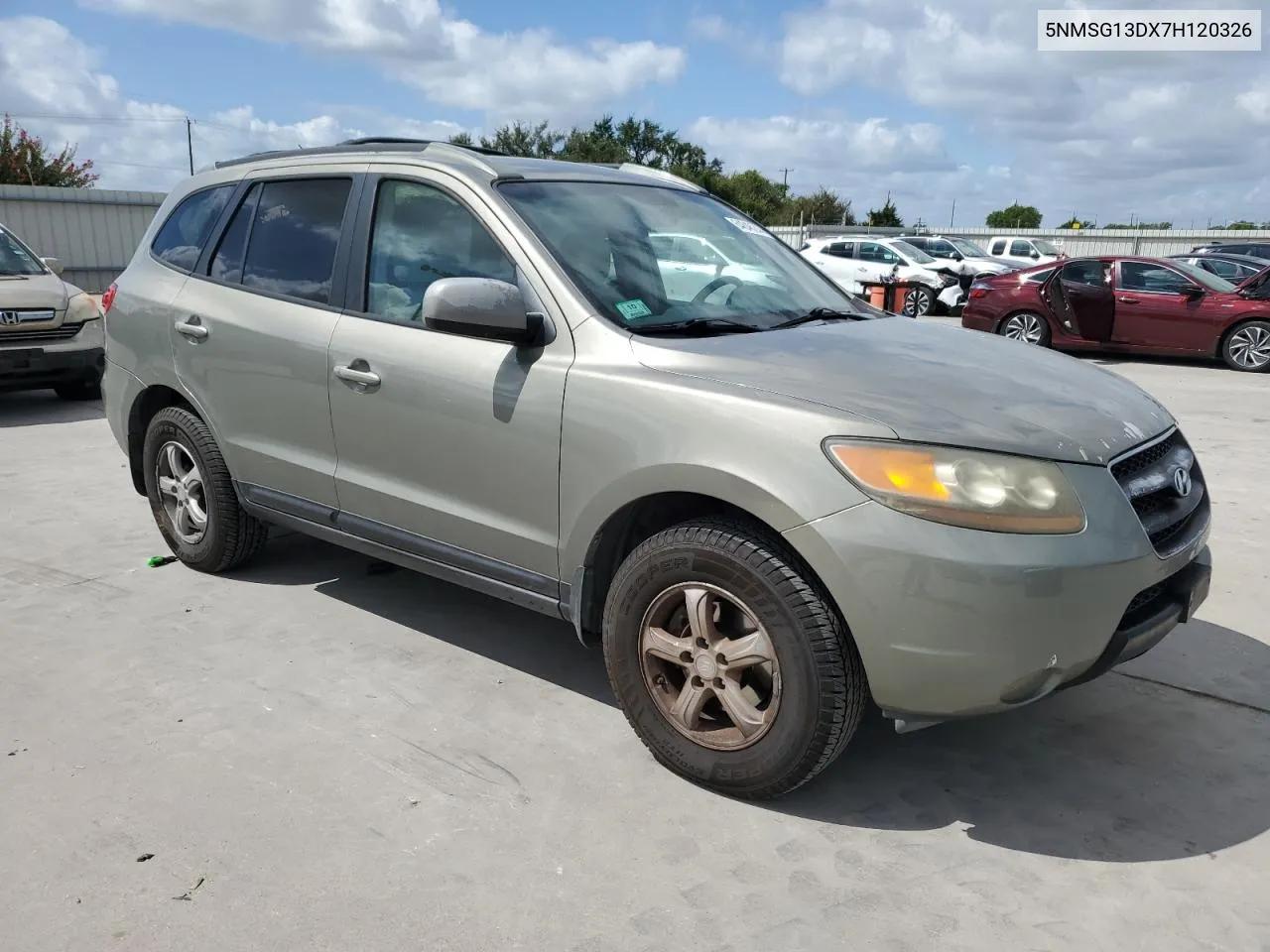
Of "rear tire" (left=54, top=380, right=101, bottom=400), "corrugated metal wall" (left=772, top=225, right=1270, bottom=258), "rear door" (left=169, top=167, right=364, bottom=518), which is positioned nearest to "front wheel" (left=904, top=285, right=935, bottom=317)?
"corrugated metal wall" (left=772, top=225, right=1270, bottom=258)

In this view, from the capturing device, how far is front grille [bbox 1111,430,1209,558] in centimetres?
282

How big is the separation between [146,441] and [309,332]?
144 cm

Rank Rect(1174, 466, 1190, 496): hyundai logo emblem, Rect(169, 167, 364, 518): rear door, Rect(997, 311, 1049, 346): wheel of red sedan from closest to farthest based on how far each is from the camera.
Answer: Rect(1174, 466, 1190, 496): hyundai logo emblem
Rect(169, 167, 364, 518): rear door
Rect(997, 311, 1049, 346): wheel of red sedan

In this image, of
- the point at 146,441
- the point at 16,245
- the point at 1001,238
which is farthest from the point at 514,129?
the point at 146,441

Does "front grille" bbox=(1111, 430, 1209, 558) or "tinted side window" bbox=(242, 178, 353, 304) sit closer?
"front grille" bbox=(1111, 430, 1209, 558)

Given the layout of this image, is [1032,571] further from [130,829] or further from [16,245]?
[16,245]

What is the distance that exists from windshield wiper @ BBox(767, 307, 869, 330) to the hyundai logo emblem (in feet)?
4.01

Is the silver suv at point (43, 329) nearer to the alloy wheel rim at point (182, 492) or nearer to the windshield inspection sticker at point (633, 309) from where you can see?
the alloy wheel rim at point (182, 492)

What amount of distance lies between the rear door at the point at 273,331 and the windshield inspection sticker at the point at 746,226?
150cm

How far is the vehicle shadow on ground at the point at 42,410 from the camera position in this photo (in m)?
8.98

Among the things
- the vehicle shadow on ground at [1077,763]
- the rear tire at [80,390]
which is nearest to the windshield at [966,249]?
the rear tire at [80,390]

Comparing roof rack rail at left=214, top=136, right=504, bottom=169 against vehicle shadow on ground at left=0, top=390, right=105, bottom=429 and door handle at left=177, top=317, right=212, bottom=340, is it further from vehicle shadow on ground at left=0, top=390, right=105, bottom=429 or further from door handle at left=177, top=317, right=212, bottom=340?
vehicle shadow on ground at left=0, top=390, right=105, bottom=429

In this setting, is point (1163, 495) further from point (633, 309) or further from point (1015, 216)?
point (1015, 216)

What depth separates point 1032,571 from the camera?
2541 mm
